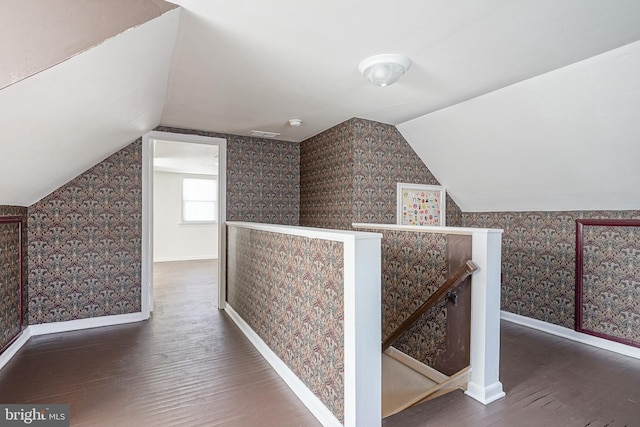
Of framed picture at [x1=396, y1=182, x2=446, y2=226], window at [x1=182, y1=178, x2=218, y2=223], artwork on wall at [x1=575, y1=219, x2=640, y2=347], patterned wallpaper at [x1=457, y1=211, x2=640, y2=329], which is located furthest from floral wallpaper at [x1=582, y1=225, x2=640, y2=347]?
window at [x1=182, y1=178, x2=218, y2=223]

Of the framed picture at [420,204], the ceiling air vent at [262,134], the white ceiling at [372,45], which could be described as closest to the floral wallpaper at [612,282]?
the framed picture at [420,204]

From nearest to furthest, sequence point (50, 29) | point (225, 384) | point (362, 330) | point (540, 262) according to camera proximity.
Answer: point (50, 29) < point (362, 330) < point (225, 384) < point (540, 262)

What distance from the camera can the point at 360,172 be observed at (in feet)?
12.0

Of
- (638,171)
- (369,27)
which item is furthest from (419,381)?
(369,27)

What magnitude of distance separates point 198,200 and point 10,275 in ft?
19.4

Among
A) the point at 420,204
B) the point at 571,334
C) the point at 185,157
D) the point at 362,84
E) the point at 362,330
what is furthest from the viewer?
the point at 185,157

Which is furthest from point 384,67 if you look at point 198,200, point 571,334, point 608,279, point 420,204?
point 198,200

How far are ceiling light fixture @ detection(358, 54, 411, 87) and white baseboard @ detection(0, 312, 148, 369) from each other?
361cm

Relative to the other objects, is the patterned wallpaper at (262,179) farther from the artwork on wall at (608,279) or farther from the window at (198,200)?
the window at (198,200)

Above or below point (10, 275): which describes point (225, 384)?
below

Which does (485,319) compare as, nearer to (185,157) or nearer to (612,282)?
(612,282)

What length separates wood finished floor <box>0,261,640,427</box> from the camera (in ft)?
6.55

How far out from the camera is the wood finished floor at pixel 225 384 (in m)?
2.00

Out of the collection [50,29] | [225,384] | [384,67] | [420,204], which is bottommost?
[225,384]
